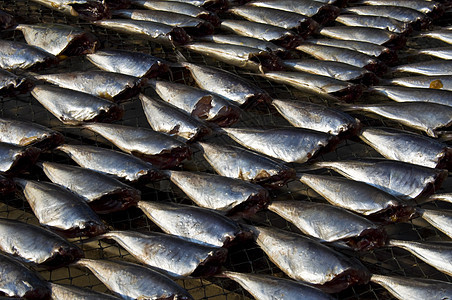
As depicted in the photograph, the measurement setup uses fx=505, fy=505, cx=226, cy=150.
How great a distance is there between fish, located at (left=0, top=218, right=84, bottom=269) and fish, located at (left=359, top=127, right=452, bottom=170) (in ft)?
6.09

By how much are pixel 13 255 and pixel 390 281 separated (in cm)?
180

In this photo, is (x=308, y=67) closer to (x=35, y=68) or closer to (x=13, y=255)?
(x=35, y=68)

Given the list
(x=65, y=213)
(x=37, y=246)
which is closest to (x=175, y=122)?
(x=65, y=213)

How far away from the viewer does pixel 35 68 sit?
3.62 metres

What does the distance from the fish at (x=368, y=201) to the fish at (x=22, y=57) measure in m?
2.20

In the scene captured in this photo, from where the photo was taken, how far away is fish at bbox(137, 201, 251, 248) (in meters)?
2.49

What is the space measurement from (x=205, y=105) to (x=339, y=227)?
1.20m

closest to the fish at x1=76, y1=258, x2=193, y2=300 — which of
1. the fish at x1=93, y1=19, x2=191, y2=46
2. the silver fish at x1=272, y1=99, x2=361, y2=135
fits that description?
the silver fish at x1=272, y1=99, x2=361, y2=135

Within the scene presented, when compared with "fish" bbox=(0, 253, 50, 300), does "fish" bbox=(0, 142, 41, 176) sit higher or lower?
higher

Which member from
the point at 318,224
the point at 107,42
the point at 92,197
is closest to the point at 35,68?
the point at 107,42

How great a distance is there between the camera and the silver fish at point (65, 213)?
2.55m

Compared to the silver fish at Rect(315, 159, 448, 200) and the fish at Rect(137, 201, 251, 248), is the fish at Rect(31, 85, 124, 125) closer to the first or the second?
the fish at Rect(137, 201, 251, 248)

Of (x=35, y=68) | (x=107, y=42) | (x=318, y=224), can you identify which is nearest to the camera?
(x=318, y=224)

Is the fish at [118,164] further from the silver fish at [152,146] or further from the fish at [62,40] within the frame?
the fish at [62,40]
